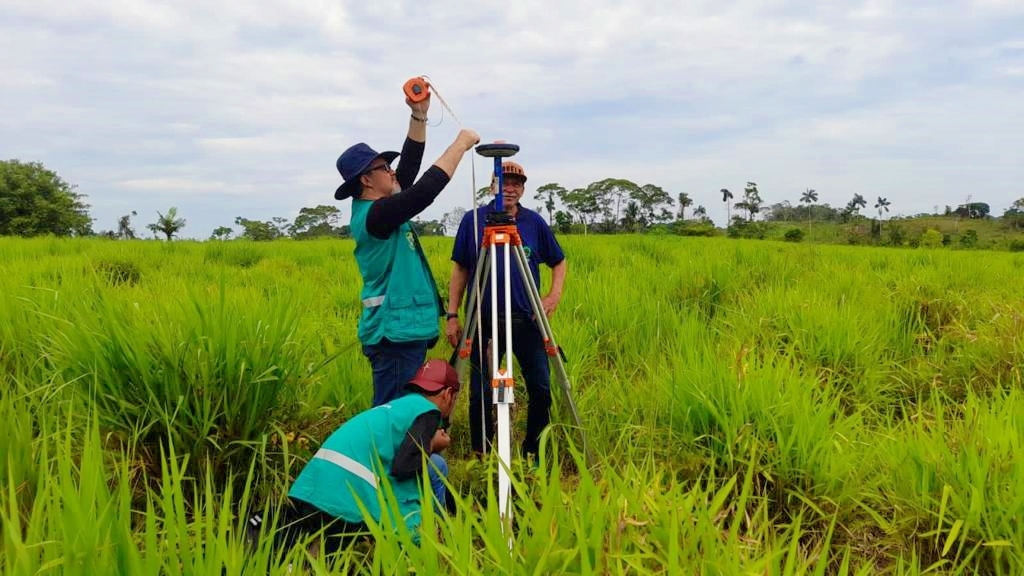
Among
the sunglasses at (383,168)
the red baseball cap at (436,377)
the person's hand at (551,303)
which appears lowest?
the red baseball cap at (436,377)

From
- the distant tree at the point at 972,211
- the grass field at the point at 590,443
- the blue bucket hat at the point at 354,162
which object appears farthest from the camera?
the distant tree at the point at 972,211

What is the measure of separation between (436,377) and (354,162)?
111 centimetres

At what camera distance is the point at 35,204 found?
38.9 meters

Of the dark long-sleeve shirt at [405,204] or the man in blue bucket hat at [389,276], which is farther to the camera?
the man in blue bucket hat at [389,276]

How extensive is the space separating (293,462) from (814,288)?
5.27 m

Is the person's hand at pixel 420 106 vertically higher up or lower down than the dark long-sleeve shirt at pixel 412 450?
higher up

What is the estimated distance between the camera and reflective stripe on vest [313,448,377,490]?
217 centimetres

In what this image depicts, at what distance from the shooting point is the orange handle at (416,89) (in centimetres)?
271

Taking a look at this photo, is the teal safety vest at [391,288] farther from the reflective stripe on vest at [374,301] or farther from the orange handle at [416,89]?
the orange handle at [416,89]

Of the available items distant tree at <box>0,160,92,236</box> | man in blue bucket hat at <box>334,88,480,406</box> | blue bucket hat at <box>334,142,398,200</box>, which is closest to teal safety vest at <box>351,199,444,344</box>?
man in blue bucket hat at <box>334,88,480,406</box>

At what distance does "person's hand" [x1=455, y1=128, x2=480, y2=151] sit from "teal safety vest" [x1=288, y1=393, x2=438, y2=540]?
1242mm

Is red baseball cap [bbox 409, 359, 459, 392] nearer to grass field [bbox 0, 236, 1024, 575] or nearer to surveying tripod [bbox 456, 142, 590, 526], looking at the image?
surveying tripod [bbox 456, 142, 590, 526]

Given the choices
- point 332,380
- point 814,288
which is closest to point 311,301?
point 332,380

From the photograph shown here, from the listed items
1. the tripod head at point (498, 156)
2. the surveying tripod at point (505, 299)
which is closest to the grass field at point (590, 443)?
the surveying tripod at point (505, 299)
